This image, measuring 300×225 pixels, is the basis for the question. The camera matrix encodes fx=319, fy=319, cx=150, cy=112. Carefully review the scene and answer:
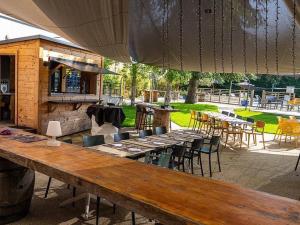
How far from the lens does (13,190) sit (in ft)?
11.8

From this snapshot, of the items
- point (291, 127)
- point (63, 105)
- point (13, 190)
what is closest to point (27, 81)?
point (63, 105)

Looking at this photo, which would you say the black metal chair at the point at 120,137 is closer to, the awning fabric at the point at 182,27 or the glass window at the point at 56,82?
the awning fabric at the point at 182,27

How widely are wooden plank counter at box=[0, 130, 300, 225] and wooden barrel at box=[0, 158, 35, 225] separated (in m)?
0.36

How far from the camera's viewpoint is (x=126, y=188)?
2303 millimetres

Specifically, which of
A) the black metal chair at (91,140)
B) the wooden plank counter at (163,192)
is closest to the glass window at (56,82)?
the black metal chair at (91,140)

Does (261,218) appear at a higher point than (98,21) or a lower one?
lower

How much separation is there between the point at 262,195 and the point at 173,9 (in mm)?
2278

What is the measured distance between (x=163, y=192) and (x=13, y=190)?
6.96 ft

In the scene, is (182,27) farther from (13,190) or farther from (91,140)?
(13,190)

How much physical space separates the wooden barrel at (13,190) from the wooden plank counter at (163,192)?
0.36 metres

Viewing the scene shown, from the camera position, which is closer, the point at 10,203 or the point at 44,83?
the point at 10,203

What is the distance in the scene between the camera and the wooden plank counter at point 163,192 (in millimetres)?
1930

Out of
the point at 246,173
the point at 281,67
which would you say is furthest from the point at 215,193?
the point at 246,173

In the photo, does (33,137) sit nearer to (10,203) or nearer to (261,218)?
(10,203)
